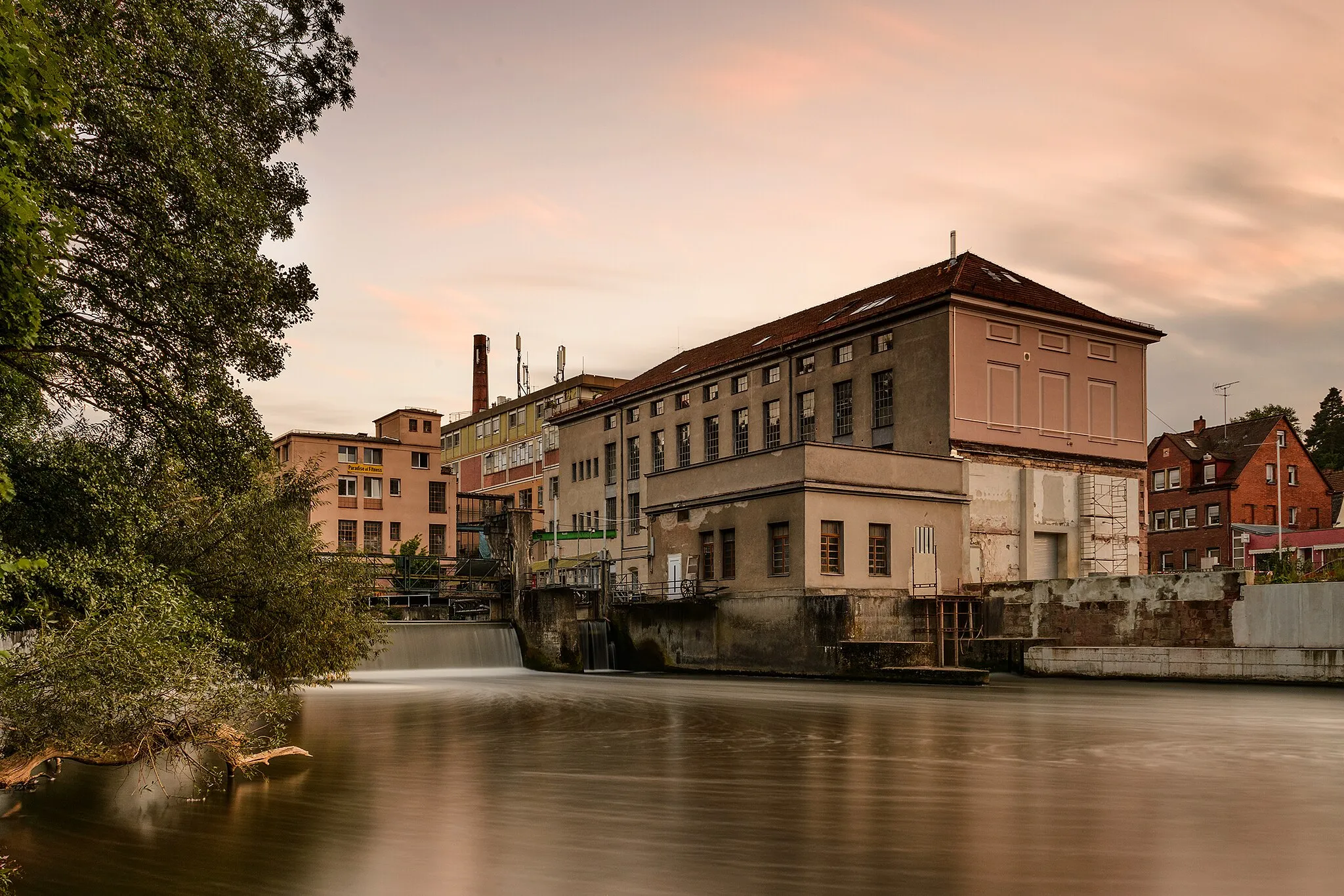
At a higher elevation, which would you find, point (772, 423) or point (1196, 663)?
point (772, 423)

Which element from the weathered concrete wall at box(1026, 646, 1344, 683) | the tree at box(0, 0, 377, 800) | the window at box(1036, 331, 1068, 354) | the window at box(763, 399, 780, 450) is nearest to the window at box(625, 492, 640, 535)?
the window at box(763, 399, 780, 450)

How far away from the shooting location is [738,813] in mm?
12945

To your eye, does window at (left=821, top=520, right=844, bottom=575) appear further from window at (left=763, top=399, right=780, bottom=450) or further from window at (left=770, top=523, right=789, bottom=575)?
window at (left=763, top=399, right=780, bottom=450)

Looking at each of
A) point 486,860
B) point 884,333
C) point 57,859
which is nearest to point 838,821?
point 486,860

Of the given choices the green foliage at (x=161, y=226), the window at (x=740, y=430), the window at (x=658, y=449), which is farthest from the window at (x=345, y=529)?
the green foliage at (x=161, y=226)

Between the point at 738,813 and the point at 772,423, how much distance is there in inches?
1720

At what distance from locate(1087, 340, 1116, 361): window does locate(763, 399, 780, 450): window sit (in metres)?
13.7

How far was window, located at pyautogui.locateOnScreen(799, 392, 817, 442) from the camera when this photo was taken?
2103 inches

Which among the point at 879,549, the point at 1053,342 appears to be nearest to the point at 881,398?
the point at 1053,342

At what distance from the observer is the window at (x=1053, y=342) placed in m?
49.0

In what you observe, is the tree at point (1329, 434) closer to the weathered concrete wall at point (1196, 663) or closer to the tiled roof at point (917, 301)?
the tiled roof at point (917, 301)

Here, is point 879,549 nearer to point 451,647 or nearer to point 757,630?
point 757,630

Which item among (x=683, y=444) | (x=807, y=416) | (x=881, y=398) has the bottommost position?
(x=683, y=444)

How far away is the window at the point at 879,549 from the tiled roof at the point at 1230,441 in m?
39.2
